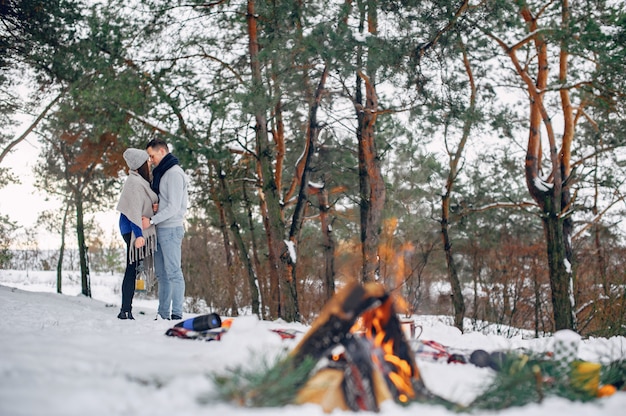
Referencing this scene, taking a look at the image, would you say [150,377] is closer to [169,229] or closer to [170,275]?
[170,275]

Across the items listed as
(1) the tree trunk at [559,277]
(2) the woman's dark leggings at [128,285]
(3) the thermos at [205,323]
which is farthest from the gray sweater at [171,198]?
(1) the tree trunk at [559,277]

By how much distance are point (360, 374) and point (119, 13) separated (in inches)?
366

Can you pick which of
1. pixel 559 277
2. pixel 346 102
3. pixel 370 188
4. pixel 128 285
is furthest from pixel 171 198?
pixel 559 277

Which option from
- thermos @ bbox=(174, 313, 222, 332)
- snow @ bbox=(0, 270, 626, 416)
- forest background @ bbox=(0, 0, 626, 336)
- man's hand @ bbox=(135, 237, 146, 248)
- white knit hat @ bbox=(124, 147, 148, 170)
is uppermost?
forest background @ bbox=(0, 0, 626, 336)

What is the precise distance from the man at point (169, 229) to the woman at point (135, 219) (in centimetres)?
9

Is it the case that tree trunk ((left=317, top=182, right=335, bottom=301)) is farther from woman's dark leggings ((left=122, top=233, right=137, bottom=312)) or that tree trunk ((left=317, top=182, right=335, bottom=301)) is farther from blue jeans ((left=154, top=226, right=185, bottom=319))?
woman's dark leggings ((left=122, top=233, right=137, bottom=312))

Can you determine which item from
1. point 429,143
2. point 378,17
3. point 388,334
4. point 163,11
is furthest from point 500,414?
point 429,143

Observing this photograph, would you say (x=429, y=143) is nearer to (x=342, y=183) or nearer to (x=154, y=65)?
(x=342, y=183)

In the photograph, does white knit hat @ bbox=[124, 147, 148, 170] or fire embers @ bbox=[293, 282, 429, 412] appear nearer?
fire embers @ bbox=[293, 282, 429, 412]

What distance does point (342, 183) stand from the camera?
1561 centimetres

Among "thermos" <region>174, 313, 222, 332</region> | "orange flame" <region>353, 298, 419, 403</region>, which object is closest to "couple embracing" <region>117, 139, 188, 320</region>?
"thermos" <region>174, 313, 222, 332</region>

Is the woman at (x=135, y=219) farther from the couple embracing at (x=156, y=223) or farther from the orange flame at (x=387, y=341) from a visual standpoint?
the orange flame at (x=387, y=341)

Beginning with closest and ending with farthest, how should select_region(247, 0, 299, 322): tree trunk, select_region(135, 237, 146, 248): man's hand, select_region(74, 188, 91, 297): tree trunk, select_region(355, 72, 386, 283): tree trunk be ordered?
select_region(135, 237, 146, 248): man's hand → select_region(247, 0, 299, 322): tree trunk → select_region(355, 72, 386, 283): tree trunk → select_region(74, 188, 91, 297): tree trunk

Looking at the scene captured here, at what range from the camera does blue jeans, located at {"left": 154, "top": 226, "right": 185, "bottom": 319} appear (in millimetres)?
5367
